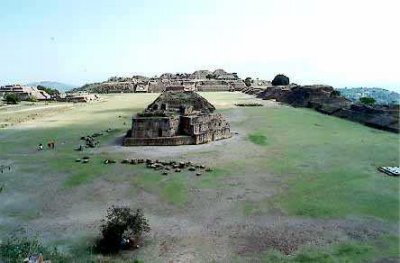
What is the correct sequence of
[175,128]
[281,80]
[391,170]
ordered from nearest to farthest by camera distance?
[391,170], [175,128], [281,80]

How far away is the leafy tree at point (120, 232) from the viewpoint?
11125mm

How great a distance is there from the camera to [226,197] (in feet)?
50.3

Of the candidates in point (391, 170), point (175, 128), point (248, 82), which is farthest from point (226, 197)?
point (248, 82)

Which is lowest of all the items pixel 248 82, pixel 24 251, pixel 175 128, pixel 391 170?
pixel 24 251

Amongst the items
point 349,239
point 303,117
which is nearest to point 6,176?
point 349,239

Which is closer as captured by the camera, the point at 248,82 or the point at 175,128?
the point at 175,128

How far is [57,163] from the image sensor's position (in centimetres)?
2048

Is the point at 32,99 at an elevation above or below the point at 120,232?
below

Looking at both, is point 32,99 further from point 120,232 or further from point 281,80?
point 120,232

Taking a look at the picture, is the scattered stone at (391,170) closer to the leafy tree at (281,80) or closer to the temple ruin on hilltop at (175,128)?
the temple ruin on hilltop at (175,128)

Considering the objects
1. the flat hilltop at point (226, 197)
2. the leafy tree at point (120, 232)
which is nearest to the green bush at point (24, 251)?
the flat hilltop at point (226, 197)

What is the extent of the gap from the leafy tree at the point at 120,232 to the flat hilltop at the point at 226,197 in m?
0.33

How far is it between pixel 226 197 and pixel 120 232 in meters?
5.05

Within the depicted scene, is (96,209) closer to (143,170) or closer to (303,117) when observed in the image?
(143,170)
